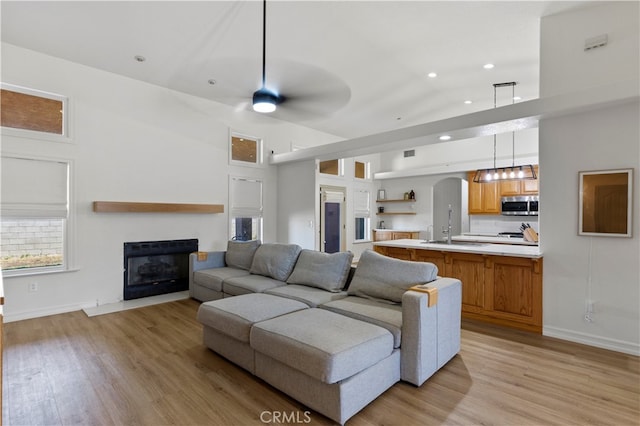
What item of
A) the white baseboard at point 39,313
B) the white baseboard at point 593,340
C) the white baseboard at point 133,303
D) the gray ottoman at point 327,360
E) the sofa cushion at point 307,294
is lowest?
the white baseboard at point 133,303

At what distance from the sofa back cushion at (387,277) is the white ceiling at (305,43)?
105 inches

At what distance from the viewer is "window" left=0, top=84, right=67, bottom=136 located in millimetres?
4066

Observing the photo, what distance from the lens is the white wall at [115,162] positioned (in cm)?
423

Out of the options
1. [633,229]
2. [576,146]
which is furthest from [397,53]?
[633,229]

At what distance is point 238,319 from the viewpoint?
272 cm

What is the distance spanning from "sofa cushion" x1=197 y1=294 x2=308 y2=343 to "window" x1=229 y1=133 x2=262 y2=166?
378 centimetres

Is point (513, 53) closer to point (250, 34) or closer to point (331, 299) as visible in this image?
point (250, 34)

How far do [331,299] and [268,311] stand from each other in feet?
2.27

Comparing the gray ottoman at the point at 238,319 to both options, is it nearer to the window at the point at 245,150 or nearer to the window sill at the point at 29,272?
the window sill at the point at 29,272

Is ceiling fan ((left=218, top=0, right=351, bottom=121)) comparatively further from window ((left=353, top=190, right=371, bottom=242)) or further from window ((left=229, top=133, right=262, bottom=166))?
window ((left=353, top=190, right=371, bottom=242))

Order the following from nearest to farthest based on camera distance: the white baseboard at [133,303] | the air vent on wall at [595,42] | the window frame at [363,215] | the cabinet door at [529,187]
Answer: the air vent on wall at [595,42] → the white baseboard at [133,303] → the cabinet door at [529,187] → the window frame at [363,215]

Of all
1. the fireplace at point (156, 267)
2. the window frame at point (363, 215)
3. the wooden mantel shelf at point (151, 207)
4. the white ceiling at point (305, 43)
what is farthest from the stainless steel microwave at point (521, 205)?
the fireplace at point (156, 267)

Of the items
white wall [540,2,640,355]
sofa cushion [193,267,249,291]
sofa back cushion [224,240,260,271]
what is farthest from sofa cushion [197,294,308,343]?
white wall [540,2,640,355]

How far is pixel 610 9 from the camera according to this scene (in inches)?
130
